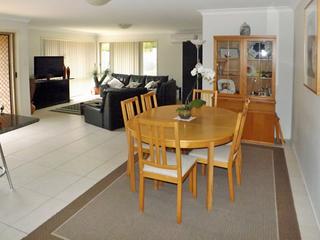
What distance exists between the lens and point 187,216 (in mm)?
2754

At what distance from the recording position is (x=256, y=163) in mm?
4043

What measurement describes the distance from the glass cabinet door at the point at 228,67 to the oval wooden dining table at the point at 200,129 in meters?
1.28

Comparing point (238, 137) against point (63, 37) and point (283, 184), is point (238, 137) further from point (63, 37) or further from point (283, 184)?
point (63, 37)

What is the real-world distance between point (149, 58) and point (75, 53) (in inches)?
99.2

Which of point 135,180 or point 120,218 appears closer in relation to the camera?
point 120,218

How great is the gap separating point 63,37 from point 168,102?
4.27 metres

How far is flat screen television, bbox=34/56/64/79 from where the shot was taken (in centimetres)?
840

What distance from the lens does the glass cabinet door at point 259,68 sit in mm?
4906

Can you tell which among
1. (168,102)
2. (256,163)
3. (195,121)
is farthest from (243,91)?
(168,102)

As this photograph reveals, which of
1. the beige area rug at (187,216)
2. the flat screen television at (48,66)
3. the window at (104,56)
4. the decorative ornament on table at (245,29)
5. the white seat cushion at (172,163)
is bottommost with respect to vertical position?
the beige area rug at (187,216)

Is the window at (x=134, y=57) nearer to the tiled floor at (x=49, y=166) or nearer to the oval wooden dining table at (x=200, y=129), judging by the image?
the tiled floor at (x=49, y=166)

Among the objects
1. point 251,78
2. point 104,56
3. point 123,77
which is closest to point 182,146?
point 251,78

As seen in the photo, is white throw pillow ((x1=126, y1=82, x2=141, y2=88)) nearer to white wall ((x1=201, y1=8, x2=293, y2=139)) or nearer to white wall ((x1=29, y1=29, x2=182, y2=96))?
white wall ((x1=29, y1=29, x2=182, y2=96))

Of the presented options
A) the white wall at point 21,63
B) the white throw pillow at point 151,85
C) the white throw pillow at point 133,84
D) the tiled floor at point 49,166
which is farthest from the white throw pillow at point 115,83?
the tiled floor at point 49,166
